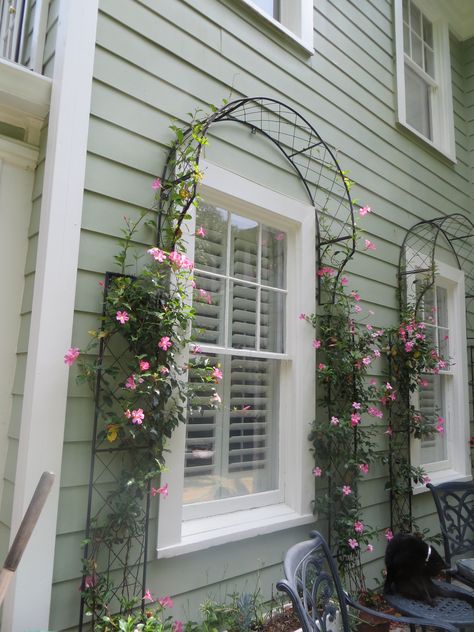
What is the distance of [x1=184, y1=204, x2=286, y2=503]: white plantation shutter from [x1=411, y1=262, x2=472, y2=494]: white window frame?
211 centimetres

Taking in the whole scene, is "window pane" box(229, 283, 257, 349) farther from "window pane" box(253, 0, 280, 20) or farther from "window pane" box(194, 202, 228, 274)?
"window pane" box(253, 0, 280, 20)

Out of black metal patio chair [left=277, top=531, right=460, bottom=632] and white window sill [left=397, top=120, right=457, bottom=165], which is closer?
black metal patio chair [left=277, top=531, right=460, bottom=632]

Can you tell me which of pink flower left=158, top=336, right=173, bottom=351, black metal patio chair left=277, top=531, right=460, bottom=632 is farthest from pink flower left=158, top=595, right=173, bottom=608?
pink flower left=158, top=336, right=173, bottom=351

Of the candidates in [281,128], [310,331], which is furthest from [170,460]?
[281,128]

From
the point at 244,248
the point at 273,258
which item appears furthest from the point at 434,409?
the point at 244,248

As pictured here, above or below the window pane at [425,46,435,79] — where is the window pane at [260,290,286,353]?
below

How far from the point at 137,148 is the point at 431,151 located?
11.4ft

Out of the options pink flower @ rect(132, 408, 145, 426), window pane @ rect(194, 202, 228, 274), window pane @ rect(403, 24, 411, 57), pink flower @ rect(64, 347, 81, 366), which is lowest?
pink flower @ rect(132, 408, 145, 426)

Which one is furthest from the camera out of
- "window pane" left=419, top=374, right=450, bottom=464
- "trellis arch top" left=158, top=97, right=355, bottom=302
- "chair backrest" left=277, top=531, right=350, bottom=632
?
"window pane" left=419, top=374, right=450, bottom=464

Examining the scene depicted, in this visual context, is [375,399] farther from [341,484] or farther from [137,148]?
[137,148]

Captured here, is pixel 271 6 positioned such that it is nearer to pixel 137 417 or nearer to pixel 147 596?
pixel 137 417

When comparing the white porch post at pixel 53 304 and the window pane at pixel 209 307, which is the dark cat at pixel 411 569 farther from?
the white porch post at pixel 53 304

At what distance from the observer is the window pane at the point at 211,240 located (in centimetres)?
271

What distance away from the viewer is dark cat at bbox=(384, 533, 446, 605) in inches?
99.0
